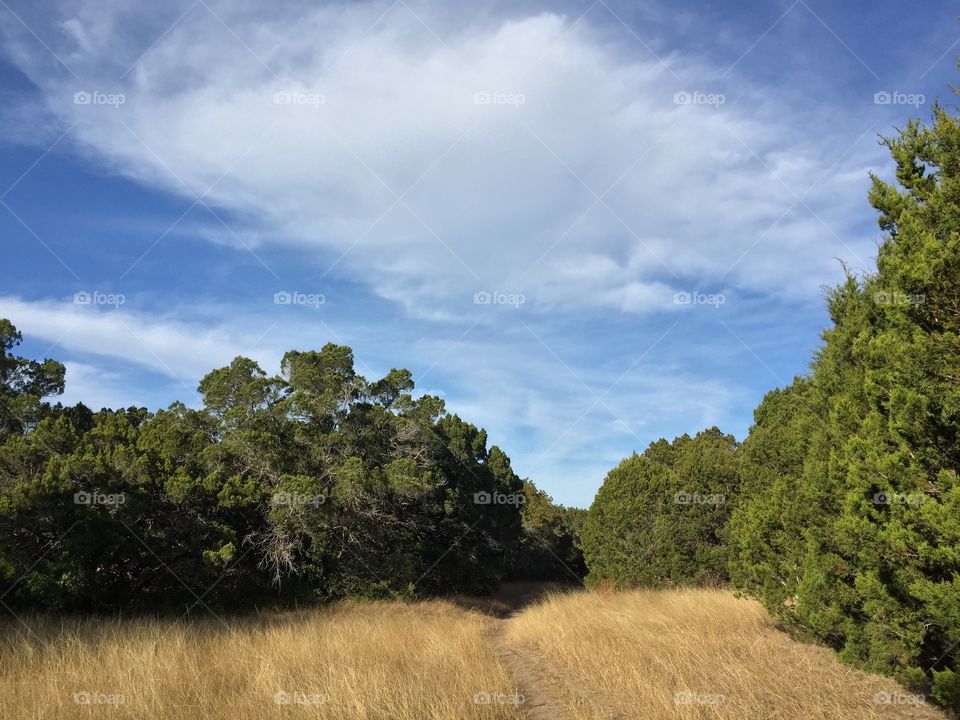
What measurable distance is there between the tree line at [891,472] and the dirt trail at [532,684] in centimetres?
413

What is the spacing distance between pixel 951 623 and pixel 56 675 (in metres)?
10.2

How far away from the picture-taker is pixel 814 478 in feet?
35.6

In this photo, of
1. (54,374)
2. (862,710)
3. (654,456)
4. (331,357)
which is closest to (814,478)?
(862,710)

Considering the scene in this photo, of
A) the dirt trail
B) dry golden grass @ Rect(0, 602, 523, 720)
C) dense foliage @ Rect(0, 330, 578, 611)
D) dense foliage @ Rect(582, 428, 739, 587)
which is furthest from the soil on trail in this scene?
dense foliage @ Rect(582, 428, 739, 587)

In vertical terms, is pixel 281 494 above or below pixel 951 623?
above

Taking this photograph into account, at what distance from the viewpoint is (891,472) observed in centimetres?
659

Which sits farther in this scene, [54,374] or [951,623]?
[54,374]

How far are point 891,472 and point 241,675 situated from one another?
867 cm

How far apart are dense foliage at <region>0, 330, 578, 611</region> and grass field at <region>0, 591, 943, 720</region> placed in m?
2.16

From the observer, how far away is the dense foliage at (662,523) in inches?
1016

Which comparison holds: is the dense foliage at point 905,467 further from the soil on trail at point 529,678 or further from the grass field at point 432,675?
the soil on trail at point 529,678

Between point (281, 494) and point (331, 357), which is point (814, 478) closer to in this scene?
point (281, 494)

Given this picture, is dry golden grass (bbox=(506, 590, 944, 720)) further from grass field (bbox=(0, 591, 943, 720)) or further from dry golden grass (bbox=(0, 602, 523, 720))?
dry golden grass (bbox=(0, 602, 523, 720))

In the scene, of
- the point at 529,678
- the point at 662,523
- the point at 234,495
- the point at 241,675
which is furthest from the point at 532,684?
the point at 662,523
